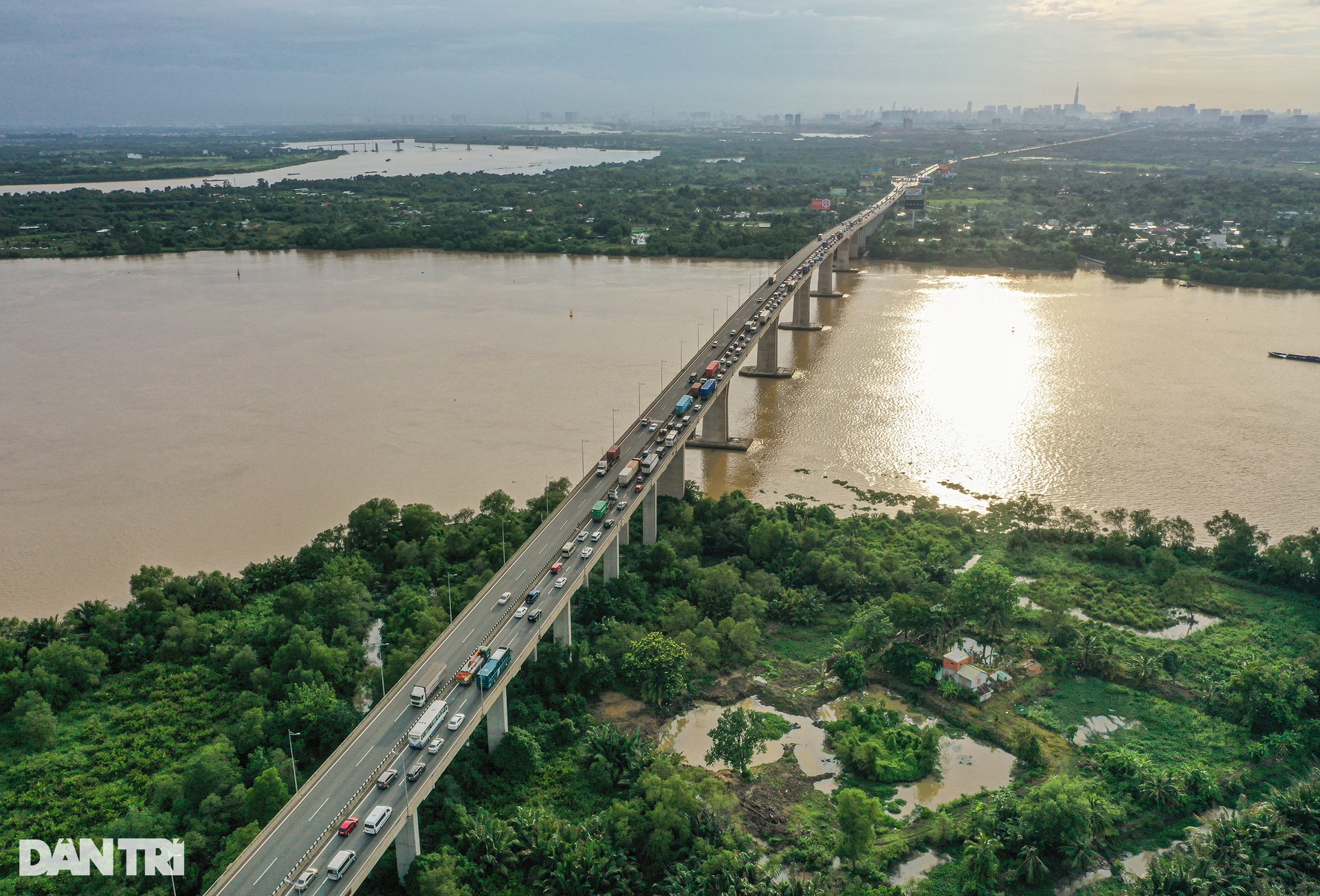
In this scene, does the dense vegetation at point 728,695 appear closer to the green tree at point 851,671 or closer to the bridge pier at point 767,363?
the green tree at point 851,671

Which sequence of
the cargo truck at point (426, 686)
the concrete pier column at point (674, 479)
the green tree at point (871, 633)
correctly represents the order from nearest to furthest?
1. the cargo truck at point (426, 686)
2. the green tree at point (871, 633)
3. the concrete pier column at point (674, 479)

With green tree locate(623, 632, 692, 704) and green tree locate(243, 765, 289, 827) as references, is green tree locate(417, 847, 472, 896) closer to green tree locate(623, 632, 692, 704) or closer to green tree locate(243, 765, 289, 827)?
green tree locate(243, 765, 289, 827)

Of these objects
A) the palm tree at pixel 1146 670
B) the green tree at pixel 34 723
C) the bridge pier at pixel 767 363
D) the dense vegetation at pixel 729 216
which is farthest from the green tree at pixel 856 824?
the dense vegetation at pixel 729 216

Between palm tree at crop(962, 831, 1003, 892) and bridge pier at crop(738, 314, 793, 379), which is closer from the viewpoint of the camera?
palm tree at crop(962, 831, 1003, 892)

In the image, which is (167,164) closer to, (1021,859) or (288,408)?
(288,408)

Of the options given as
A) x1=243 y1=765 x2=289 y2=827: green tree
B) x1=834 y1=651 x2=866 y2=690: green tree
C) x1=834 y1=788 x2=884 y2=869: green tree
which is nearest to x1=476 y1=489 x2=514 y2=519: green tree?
x1=834 y1=651 x2=866 y2=690: green tree

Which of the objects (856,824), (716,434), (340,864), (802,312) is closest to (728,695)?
(856,824)

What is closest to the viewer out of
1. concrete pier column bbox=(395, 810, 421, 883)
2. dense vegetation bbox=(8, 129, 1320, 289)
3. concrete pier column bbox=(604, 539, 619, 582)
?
concrete pier column bbox=(395, 810, 421, 883)
